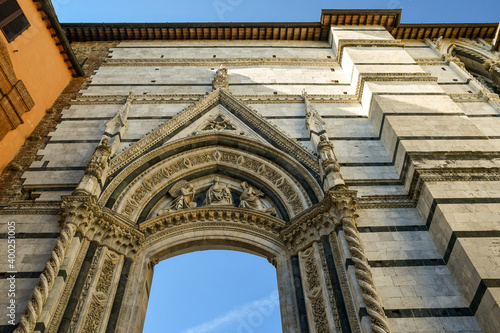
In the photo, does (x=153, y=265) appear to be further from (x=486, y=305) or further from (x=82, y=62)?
(x=82, y=62)

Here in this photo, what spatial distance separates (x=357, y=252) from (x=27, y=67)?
7387 millimetres

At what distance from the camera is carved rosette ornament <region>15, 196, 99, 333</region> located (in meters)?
4.48

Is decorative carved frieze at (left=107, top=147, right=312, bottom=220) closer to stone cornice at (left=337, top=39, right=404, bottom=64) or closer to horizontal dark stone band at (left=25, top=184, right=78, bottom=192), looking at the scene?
horizontal dark stone band at (left=25, top=184, right=78, bottom=192)

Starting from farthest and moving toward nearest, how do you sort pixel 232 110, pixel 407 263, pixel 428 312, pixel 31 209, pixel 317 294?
pixel 232 110 < pixel 31 209 < pixel 407 263 < pixel 317 294 < pixel 428 312

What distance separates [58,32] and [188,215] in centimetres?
619

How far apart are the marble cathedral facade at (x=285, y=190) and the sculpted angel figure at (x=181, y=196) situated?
0.02m

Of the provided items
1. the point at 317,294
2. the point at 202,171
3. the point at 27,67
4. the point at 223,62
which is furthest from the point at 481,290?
the point at 27,67

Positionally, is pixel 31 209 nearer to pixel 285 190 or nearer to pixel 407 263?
pixel 285 190

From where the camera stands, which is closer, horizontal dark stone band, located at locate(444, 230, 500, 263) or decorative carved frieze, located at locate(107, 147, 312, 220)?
horizontal dark stone band, located at locate(444, 230, 500, 263)

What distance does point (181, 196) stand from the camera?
7031 millimetres

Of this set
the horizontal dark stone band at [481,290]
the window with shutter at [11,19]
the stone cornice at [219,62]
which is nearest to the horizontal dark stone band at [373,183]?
the horizontal dark stone band at [481,290]

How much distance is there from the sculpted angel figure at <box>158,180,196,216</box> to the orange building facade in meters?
3.06

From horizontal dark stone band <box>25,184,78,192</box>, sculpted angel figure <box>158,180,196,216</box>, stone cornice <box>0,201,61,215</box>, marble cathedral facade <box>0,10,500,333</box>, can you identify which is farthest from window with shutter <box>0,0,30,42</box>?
sculpted angel figure <box>158,180,196,216</box>

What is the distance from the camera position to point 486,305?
4.48 meters
